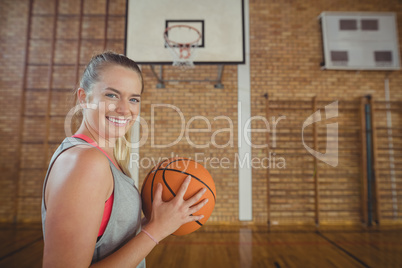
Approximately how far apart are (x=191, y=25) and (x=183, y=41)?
266mm

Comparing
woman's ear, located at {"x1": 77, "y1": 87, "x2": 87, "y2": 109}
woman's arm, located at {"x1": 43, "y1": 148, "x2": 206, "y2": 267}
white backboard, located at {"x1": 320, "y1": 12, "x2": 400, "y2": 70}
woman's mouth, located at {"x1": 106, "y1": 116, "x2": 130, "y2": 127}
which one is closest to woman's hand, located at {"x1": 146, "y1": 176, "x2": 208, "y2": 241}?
woman's arm, located at {"x1": 43, "y1": 148, "x2": 206, "y2": 267}

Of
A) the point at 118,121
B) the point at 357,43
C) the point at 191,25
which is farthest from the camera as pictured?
the point at 357,43

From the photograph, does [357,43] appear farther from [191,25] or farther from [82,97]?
[82,97]

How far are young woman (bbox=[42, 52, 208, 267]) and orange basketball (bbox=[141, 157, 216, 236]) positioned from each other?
0.28ft

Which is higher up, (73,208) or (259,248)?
(73,208)

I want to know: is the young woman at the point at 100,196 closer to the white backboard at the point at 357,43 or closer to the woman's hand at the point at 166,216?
the woman's hand at the point at 166,216

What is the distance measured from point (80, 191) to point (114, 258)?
0.93 feet

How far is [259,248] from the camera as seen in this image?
311cm

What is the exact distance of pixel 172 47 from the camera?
11.4 ft

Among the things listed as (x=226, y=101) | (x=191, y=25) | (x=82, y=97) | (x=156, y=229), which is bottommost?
(x=156, y=229)

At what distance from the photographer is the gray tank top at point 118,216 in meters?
0.76

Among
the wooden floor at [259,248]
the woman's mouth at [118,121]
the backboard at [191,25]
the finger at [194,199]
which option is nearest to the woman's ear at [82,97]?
the woman's mouth at [118,121]

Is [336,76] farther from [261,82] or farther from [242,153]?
[242,153]

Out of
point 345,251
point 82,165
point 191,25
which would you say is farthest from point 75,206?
point 345,251
